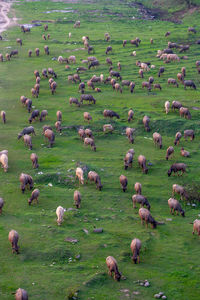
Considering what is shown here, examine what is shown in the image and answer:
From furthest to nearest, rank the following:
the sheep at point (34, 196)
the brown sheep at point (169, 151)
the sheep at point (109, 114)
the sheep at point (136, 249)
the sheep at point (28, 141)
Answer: the sheep at point (109, 114), the sheep at point (28, 141), the brown sheep at point (169, 151), the sheep at point (34, 196), the sheep at point (136, 249)

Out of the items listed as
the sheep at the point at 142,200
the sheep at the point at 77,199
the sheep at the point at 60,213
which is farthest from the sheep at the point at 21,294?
the sheep at the point at 142,200

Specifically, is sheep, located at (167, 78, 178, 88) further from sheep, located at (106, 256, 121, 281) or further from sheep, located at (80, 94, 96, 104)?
sheep, located at (106, 256, 121, 281)

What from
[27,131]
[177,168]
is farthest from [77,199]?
[27,131]

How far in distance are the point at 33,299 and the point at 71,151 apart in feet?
39.3

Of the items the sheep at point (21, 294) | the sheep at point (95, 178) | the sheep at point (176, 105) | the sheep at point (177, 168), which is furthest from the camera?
the sheep at point (176, 105)

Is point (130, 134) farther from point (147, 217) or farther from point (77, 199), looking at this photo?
point (147, 217)

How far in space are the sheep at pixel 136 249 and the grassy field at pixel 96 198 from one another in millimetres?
Answer: 234

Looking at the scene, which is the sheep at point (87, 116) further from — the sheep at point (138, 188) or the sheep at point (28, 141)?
the sheep at point (138, 188)

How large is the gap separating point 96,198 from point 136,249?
4.56m

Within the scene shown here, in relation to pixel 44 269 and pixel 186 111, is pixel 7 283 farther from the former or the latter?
pixel 186 111

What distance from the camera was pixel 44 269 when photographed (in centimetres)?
1475

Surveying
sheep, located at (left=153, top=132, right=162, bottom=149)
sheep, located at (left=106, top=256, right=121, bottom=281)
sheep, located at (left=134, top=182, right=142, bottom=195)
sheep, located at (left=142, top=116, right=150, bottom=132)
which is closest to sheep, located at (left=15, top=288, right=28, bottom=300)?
sheep, located at (left=106, top=256, right=121, bottom=281)

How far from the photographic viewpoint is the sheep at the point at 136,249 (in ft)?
50.5

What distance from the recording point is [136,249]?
15.5 m
